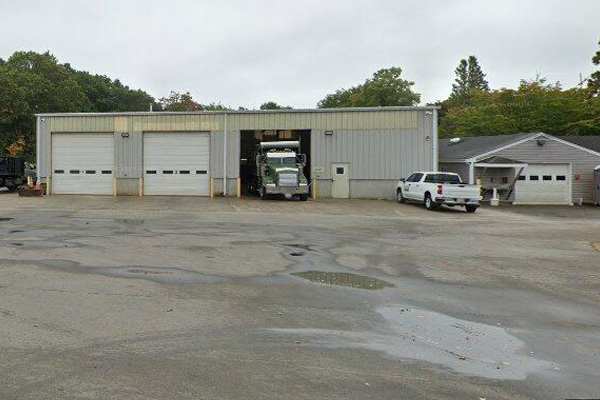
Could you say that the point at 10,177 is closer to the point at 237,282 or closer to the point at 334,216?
the point at 334,216

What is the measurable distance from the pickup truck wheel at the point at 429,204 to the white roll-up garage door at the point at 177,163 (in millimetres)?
12091

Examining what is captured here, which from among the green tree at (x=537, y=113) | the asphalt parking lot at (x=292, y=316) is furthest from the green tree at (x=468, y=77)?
the asphalt parking lot at (x=292, y=316)

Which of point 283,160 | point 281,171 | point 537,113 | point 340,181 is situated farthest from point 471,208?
point 537,113

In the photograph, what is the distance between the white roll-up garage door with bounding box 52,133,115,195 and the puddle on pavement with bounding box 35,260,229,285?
22101 mm

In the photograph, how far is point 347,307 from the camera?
23.0ft

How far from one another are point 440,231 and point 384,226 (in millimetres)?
1945

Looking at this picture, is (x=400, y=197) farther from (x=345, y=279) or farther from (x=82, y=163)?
(x=345, y=279)

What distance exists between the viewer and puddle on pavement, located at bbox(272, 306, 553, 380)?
4.89 meters

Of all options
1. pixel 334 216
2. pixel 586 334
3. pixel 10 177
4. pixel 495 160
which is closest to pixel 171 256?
pixel 586 334

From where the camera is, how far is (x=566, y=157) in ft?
104

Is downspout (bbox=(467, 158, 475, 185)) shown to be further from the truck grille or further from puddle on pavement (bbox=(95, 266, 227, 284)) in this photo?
puddle on pavement (bbox=(95, 266, 227, 284))

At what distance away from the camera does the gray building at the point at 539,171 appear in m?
31.3

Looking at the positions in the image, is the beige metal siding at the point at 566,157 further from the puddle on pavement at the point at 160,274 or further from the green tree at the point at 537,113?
the puddle on pavement at the point at 160,274

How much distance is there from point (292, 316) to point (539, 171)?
2922 centimetres
